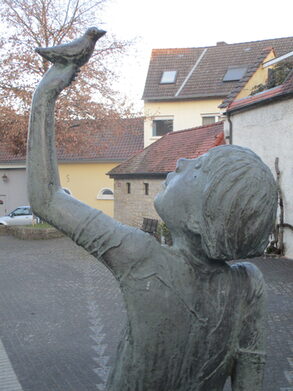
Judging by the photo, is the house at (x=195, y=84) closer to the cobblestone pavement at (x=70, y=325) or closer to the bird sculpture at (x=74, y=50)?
the cobblestone pavement at (x=70, y=325)

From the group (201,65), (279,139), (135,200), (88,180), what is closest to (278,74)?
(279,139)

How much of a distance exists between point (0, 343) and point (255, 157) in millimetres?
6861

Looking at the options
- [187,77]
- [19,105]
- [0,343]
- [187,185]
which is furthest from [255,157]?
[187,77]

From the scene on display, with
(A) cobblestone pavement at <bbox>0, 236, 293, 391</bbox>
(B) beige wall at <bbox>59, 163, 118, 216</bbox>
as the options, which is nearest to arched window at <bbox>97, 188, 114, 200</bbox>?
(B) beige wall at <bbox>59, 163, 118, 216</bbox>

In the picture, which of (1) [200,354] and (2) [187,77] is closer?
(1) [200,354]

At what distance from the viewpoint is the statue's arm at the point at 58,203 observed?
4.84 ft

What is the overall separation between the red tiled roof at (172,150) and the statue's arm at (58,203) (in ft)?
50.6

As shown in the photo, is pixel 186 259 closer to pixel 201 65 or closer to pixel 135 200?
pixel 135 200

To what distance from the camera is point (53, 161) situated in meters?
1.59

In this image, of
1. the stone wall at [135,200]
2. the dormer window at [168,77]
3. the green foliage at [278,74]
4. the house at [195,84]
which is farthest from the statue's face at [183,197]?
the dormer window at [168,77]

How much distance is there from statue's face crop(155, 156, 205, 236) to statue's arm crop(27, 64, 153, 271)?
12 centimetres

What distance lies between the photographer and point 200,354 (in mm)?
1520

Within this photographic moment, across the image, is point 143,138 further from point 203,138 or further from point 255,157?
point 255,157

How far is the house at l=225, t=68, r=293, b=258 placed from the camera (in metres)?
13.4
